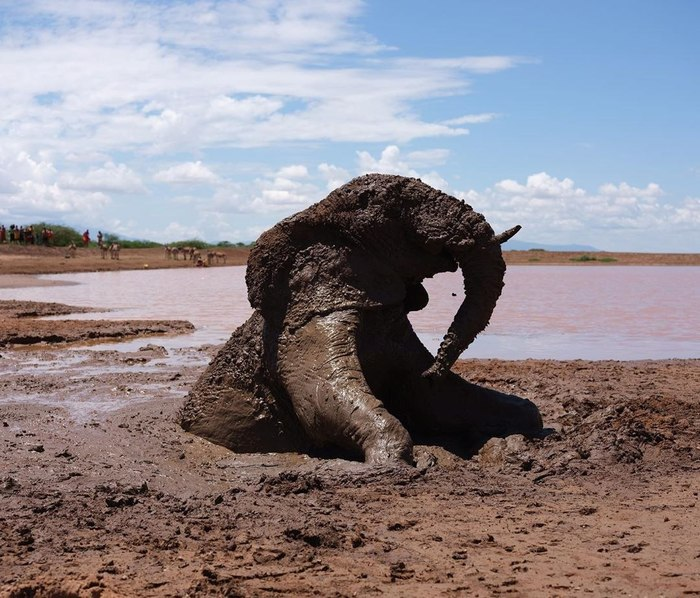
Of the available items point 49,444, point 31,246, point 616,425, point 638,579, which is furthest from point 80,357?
point 31,246

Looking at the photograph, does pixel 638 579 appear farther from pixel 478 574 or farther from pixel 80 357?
pixel 80 357

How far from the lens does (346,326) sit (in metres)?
6.23

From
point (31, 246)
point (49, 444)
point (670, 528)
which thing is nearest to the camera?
point (670, 528)

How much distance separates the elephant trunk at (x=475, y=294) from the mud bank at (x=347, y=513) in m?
0.61

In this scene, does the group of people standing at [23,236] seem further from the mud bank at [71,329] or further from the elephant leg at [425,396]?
the elephant leg at [425,396]

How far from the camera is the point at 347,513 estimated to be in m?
4.72

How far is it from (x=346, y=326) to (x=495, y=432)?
1375mm

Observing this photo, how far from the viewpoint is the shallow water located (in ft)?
45.1

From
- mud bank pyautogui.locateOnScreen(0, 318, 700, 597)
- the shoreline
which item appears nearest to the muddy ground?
mud bank pyautogui.locateOnScreen(0, 318, 700, 597)

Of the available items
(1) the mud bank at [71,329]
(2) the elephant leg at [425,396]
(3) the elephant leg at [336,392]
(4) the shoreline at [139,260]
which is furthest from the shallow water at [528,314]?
(4) the shoreline at [139,260]

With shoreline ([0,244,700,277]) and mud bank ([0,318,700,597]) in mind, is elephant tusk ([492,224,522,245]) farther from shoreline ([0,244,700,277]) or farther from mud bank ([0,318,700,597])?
shoreline ([0,244,700,277])

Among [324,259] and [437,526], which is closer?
[437,526]

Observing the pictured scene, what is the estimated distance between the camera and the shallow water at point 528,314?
13.7m

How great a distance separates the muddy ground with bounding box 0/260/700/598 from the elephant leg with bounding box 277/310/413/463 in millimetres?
188
